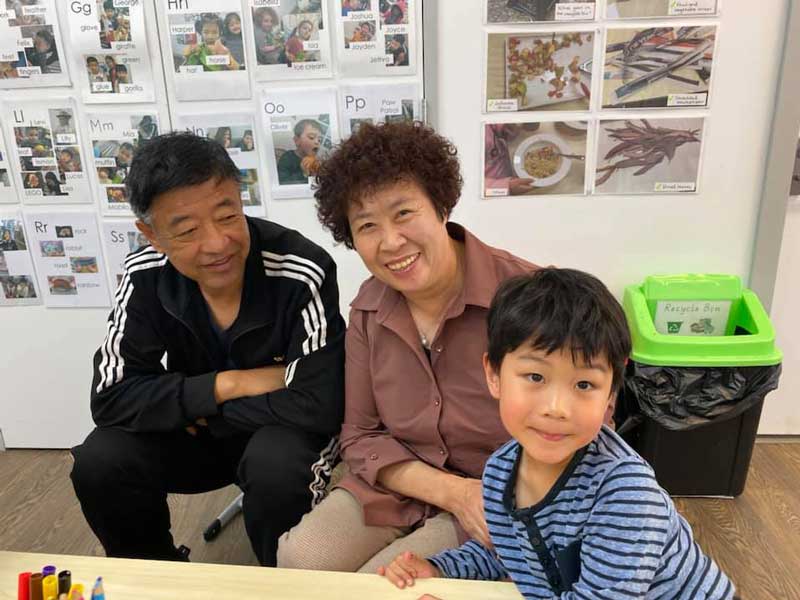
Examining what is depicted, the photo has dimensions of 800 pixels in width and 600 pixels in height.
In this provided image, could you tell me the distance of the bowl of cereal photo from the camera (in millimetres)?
1958

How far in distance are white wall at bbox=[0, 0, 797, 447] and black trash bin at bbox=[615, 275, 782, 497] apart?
0.13 meters

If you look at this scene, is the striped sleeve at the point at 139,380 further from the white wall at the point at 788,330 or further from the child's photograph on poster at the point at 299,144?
the white wall at the point at 788,330

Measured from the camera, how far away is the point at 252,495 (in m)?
1.32

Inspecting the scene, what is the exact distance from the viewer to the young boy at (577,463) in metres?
0.76

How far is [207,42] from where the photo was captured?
1.92 meters

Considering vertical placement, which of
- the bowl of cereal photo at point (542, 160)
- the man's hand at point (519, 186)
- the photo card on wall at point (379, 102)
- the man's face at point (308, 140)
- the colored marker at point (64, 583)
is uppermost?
the photo card on wall at point (379, 102)

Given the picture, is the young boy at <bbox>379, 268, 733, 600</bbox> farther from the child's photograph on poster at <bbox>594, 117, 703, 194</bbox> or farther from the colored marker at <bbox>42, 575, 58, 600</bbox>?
the child's photograph on poster at <bbox>594, 117, 703, 194</bbox>

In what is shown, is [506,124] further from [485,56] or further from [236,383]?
[236,383]

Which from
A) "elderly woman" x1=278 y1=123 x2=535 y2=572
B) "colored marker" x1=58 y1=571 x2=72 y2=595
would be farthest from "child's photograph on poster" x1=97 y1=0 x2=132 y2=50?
"colored marker" x1=58 y1=571 x2=72 y2=595

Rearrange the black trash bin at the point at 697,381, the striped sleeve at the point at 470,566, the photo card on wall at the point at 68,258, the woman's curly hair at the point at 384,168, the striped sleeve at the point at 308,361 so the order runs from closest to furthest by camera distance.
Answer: the striped sleeve at the point at 470,566 < the woman's curly hair at the point at 384,168 < the striped sleeve at the point at 308,361 < the black trash bin at the point at 697,381 < the photo card on wall at the point at 68,258

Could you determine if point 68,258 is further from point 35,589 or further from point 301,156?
point 35,589

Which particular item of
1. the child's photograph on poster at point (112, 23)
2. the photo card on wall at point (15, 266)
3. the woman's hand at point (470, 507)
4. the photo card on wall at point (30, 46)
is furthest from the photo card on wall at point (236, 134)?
the woman's hand at point (470, 507)

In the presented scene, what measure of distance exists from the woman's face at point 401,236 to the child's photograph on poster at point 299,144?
0.89m

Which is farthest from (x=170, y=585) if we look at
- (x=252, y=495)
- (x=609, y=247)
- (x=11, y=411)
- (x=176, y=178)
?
(x=11, y=411)
